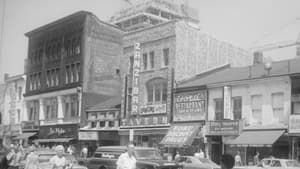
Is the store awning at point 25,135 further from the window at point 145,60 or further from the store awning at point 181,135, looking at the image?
the store awning at point 181,135

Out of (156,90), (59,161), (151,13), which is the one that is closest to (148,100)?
(156,90)

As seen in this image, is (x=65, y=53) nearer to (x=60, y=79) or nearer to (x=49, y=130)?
(x=60, y=79)

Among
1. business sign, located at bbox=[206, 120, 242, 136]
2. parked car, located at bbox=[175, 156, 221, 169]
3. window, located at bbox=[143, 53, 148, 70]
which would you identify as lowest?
parked car, located at bbox=[175, 156, 221, 169]

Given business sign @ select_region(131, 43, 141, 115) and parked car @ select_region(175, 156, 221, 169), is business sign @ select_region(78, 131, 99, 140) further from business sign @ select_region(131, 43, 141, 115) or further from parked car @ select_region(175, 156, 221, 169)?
parked car @ select_region(175, 156, 221, 169)

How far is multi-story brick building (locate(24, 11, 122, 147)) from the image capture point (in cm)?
4947

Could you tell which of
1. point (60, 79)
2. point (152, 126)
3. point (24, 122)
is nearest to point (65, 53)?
point (60, 79)

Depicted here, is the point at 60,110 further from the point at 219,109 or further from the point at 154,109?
the point at 219,109

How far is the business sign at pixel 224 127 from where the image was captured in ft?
106

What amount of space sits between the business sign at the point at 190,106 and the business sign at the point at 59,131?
14539mm

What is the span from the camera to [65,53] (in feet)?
172

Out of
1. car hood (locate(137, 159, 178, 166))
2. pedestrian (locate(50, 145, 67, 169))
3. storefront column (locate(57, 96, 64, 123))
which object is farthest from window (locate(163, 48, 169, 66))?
pedestrian (locate(50, 145, 67, 169))

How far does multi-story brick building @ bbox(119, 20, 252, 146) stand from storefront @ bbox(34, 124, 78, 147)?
7.44m

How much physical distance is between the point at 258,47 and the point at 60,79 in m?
21.2

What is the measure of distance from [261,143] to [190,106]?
27.3 feet
